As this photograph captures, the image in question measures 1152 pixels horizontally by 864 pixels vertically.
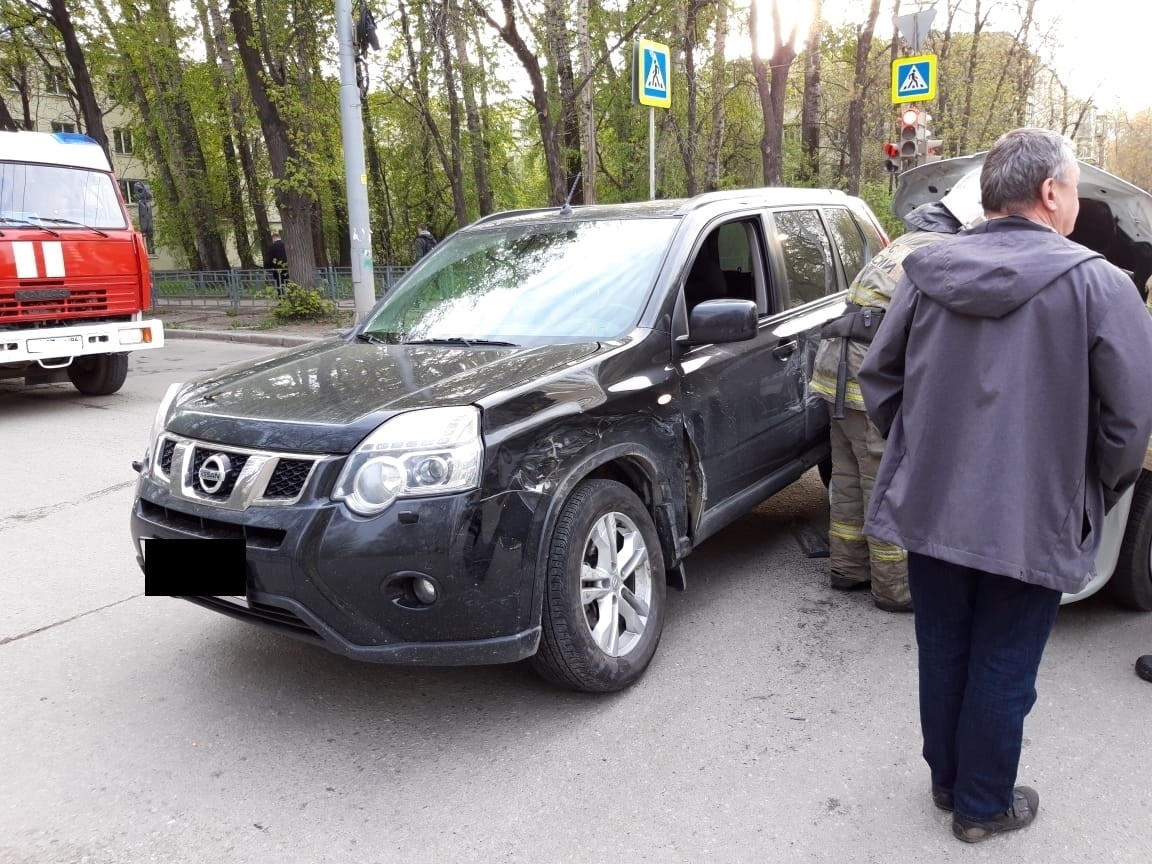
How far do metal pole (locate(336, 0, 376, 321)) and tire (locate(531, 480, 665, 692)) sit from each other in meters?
8.96

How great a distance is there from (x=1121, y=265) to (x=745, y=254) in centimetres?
176

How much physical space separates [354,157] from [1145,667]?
1131cm

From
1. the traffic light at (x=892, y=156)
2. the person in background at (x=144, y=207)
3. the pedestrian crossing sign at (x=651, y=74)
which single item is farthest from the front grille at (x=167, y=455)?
the traffic light at (x=892, y=156)

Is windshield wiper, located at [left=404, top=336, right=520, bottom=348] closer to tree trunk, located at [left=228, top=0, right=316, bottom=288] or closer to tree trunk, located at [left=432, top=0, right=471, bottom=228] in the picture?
tree trunk, located at [left=432, top=0, right=471, bottom=228]

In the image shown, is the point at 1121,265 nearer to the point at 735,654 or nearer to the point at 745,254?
the point at 745,254

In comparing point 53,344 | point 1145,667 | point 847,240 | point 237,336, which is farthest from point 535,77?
point 1145,667

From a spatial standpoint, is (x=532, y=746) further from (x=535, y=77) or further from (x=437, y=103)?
(x=437, y=103)

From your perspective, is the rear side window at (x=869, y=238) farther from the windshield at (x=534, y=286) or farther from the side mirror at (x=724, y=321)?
the side mirror at (x=724, y=321)

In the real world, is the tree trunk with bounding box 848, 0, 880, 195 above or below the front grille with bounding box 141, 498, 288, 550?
above

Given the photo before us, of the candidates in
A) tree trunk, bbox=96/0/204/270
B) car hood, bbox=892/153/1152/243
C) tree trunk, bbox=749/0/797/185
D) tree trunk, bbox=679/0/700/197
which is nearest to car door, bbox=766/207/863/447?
car hood, bbox=892/153/1152/243

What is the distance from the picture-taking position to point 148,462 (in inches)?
130

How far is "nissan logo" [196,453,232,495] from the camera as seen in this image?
293 centimetres

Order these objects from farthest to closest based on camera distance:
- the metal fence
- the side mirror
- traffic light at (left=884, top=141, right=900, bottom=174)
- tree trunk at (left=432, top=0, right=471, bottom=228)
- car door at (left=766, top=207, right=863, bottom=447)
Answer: the metal fence → tree trunk at (left=432, top=0, right=471, bottom=228) → traffic light at (left=884, top=141, right=900, bottom=174) → car door at (left=766, top=207, right=863, bottom=447) → the side mirror

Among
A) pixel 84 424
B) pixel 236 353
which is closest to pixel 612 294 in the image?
pixel 84 424
